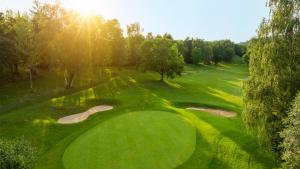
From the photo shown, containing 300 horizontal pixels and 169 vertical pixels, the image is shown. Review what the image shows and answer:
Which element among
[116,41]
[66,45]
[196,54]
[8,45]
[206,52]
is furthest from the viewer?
[206,52]

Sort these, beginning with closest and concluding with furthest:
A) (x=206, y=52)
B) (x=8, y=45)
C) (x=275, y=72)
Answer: (x=275, y=72) → (x=8, y=45) → (x=206, y=52)

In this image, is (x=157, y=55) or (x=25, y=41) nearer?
(x=25, y=41)

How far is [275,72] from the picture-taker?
18.3 meters

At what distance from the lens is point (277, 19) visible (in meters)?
18.5

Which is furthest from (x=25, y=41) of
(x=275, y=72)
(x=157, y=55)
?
(x=275, y=72)

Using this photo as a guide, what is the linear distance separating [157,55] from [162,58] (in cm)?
131

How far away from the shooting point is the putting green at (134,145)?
60.6ft

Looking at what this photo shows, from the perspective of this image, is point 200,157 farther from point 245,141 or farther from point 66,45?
point 66,45

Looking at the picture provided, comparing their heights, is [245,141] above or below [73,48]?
below

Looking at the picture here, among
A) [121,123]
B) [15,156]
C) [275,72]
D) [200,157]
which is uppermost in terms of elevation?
[275,72]

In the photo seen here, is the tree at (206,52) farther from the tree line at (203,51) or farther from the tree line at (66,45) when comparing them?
the tree line at (66,45)

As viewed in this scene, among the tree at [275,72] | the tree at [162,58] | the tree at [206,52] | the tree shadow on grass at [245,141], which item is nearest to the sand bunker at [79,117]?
the tree shadow on grass at [245,141]

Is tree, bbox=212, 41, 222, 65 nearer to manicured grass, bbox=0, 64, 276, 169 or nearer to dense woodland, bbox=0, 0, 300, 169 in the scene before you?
dense woodland, bbox=0, 0, 300, 169

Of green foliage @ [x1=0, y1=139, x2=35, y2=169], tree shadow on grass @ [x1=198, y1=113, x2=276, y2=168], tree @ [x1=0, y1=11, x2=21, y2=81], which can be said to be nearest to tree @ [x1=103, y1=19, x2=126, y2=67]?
tree @ [x1=0, y1=11, x2=21, y2=81]
